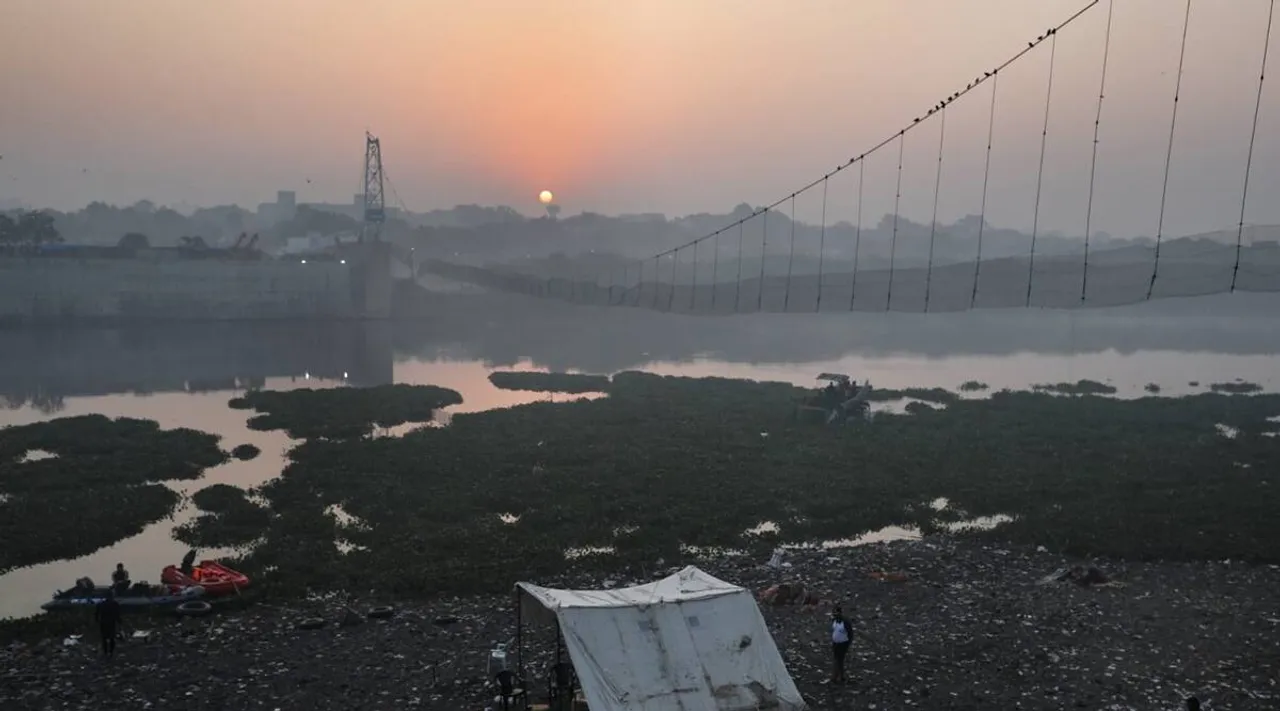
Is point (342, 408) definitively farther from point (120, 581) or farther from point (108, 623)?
point (108, 623)

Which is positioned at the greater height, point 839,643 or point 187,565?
point 839,643

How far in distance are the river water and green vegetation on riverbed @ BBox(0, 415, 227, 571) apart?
1.67ft

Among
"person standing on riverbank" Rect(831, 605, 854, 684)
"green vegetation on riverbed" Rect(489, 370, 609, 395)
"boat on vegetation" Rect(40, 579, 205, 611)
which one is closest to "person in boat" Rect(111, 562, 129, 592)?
"boat on vegetation" Rect(40, 579, 205, 611)

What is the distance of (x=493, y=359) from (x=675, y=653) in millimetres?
47570

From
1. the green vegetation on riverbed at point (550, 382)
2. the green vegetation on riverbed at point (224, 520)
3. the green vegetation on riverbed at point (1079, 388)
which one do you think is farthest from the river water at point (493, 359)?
Answer: the green vegetation on riverbed at point (1079, 388)

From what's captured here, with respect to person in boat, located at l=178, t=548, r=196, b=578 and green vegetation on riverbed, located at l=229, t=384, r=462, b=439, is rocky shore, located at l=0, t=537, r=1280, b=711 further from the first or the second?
green vegetation on riverbed, located at l=229, t=384, r=462, b=439

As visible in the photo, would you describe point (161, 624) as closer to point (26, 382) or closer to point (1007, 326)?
point (26, 382)

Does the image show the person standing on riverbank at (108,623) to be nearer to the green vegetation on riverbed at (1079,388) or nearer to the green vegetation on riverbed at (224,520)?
the green vegetation on riverbed at (224,520)

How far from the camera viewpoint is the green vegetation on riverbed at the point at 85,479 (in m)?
15.5

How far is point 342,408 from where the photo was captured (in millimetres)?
30109

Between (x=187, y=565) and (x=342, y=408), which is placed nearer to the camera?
(x=187, y=565)

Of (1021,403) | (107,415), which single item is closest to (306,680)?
(107,415)

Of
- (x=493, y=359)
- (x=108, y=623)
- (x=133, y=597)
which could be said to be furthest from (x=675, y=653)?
(x=493, y=359)

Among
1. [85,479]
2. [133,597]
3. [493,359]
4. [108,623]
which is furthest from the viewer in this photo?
[493,359]
